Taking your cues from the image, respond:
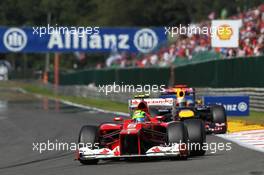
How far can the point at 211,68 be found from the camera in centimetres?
3105

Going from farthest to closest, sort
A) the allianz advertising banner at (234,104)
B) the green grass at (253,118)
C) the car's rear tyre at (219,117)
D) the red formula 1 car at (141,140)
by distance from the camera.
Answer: the allianz advertising banner at (234,104) < the green grass at (253,118) < the car's rear tyre at (219,117) < the red formula 1 car at (141,140)

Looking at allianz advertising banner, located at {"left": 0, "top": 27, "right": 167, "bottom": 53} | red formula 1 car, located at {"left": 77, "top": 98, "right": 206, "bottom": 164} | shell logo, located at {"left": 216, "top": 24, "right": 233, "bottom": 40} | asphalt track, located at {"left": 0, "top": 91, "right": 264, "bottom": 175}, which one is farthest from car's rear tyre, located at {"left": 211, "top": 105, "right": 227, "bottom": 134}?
allianz advertising banner, located at {"left": 0, "top": 27, "right": 167, "bottom": 53}

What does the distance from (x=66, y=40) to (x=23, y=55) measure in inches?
2184

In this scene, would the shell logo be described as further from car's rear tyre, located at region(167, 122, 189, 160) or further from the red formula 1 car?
car's rear tyre, located at region(167, 122, 189, 160)

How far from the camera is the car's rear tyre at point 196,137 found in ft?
43.3

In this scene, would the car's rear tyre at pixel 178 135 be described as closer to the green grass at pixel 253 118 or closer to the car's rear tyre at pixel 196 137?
the car's rear tyre at pixel 196 137

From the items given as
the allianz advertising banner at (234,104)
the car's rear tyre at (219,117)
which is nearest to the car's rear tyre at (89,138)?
the car's rear tyre at (219,117)

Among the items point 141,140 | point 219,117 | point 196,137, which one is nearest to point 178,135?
point 141,140

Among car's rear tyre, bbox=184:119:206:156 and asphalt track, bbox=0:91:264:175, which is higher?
Result: car's rear tyre, bbox=184:119:206:156

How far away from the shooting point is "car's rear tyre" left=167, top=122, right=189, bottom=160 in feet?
41.1

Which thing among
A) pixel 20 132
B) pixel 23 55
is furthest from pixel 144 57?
pixel 23 55

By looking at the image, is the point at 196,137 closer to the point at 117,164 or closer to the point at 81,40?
the point at 117,164

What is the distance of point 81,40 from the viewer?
2076 inches

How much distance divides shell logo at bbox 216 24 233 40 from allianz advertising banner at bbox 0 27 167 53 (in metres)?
19.9
